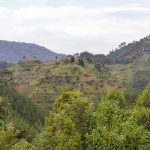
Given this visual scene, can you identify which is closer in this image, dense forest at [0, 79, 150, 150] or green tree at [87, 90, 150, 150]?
green tree at [87, 90, 150, 150]

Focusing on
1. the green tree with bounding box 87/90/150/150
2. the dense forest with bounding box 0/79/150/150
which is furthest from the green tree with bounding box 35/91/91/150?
the green tree with bounding box 87/90/150/150

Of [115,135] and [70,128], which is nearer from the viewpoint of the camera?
[115,135]

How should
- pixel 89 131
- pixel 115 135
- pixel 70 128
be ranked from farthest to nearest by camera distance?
pixel 89 131 → pixel 70 128 → pixel 115 135

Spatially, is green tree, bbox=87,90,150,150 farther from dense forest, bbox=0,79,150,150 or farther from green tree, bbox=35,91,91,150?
green tree, bbox=35,91,91,150

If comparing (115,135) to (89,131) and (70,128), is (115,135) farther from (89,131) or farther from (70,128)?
(70,128)

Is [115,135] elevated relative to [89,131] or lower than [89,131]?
elevated

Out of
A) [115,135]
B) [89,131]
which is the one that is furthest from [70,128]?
[115,135]

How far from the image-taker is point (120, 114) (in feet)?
203

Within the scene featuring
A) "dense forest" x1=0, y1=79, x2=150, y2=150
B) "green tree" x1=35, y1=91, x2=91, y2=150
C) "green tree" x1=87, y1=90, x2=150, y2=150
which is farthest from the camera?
"green tree" x1=35, y1=91, x2=91, y2=150

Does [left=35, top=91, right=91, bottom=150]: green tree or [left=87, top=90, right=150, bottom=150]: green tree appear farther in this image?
[left=35, top=91, right=91, bottom=150]: green tree

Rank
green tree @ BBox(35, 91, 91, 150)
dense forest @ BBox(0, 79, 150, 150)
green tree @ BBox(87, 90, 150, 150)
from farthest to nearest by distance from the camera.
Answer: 1. green tree @ BBox(35, 91, 91, 150)
2. dense forest @ BBox(0, 79, 150, 150)
3. green tree @ BBox(87, 90, 150, 150)

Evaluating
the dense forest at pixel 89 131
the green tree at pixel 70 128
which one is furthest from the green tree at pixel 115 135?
the green tree at pixel 70 128

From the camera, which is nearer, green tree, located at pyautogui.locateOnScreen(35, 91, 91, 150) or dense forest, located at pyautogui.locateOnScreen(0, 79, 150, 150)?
dense forest, located at pyautogui.locateOnScreen(0, 79, 150, 150)

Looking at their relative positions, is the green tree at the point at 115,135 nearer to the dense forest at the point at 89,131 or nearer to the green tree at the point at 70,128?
the dense forest at the point at 89,131
